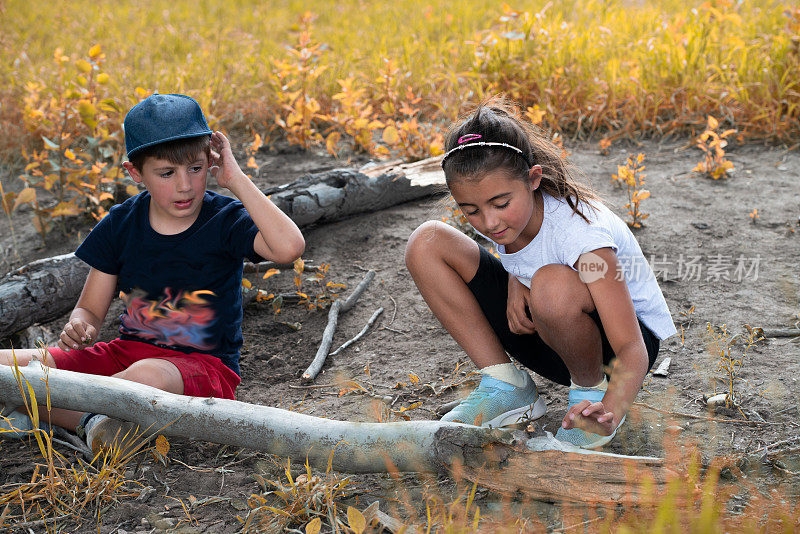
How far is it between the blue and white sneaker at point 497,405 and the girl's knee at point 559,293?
344 millimetres

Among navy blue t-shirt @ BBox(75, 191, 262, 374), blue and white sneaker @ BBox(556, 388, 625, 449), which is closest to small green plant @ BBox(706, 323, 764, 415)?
blue and white sneaker @ BBox(556, 388, 625, 449)

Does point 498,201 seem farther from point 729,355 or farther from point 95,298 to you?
point 95,298

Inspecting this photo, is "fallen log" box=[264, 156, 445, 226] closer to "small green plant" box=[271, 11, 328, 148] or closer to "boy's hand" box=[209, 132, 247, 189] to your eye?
"small green plant" box=[271, 11, 328, 148]

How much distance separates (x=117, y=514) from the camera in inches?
76.3

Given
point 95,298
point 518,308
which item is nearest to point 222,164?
point 95,298

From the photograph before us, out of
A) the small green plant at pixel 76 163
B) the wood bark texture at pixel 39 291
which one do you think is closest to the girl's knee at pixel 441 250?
the wood bark texture at pixel 39 291

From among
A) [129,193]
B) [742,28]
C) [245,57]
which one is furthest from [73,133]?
[742,28]

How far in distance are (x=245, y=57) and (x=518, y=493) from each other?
14.8 ft

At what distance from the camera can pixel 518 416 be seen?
2.33 m

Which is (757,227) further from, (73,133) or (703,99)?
(73,133)

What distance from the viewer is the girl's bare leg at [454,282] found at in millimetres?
2334

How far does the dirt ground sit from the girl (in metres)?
0.20

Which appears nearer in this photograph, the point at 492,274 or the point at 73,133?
the point at 492,274

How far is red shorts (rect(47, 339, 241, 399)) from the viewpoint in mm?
2459
